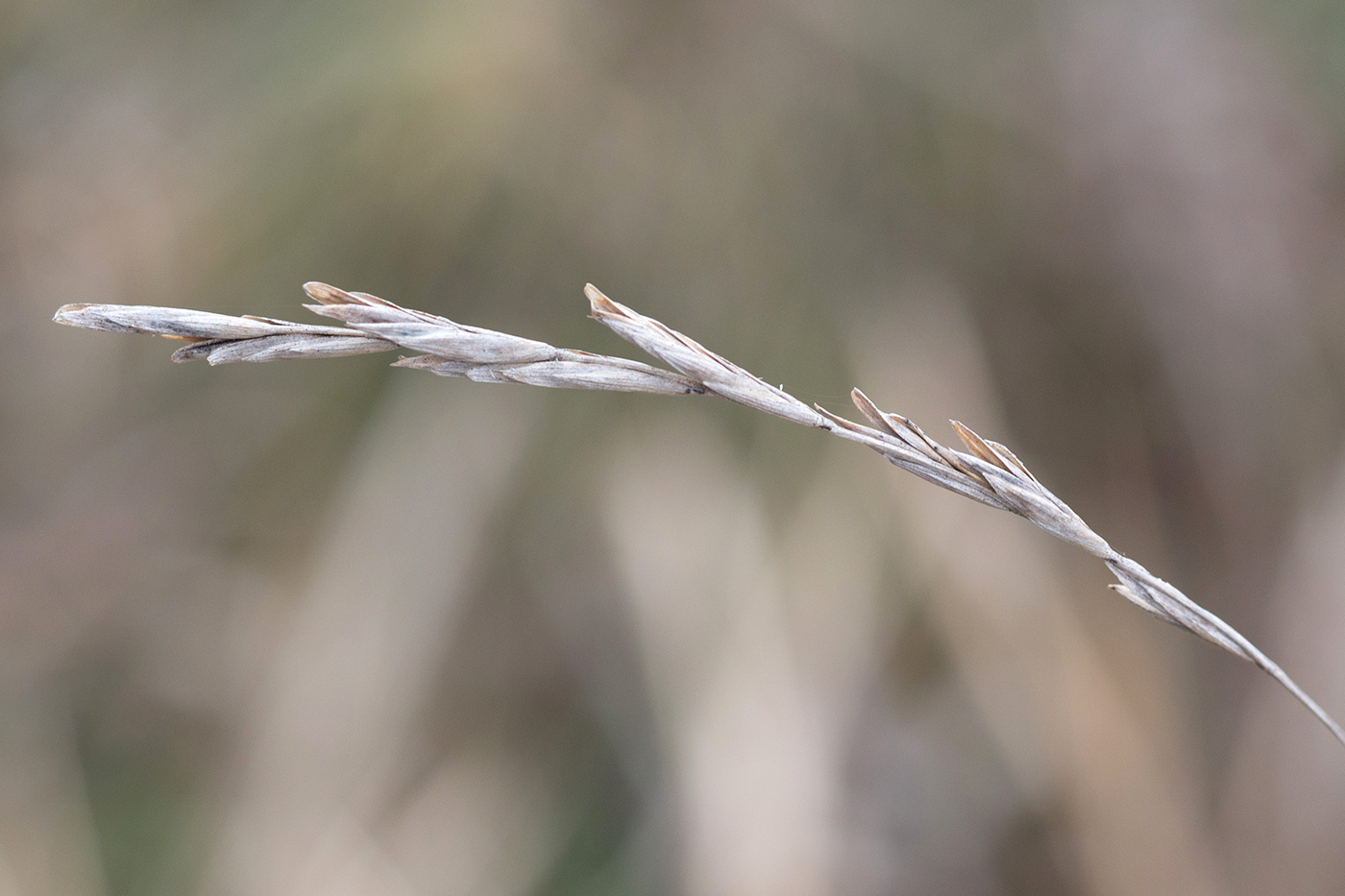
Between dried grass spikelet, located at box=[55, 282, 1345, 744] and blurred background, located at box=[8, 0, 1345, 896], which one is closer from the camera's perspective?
dried grass spikelet, located at box=[55, 282, 1345, 744]

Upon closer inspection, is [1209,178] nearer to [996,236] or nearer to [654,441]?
[996,236]

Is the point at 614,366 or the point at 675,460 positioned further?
the point at 675,460

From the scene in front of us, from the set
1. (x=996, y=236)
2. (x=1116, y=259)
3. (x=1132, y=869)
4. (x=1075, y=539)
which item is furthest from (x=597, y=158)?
(x=1132, y=869)

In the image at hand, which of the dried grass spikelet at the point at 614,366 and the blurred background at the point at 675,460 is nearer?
the dried grass spikelet at the point at 614,366
